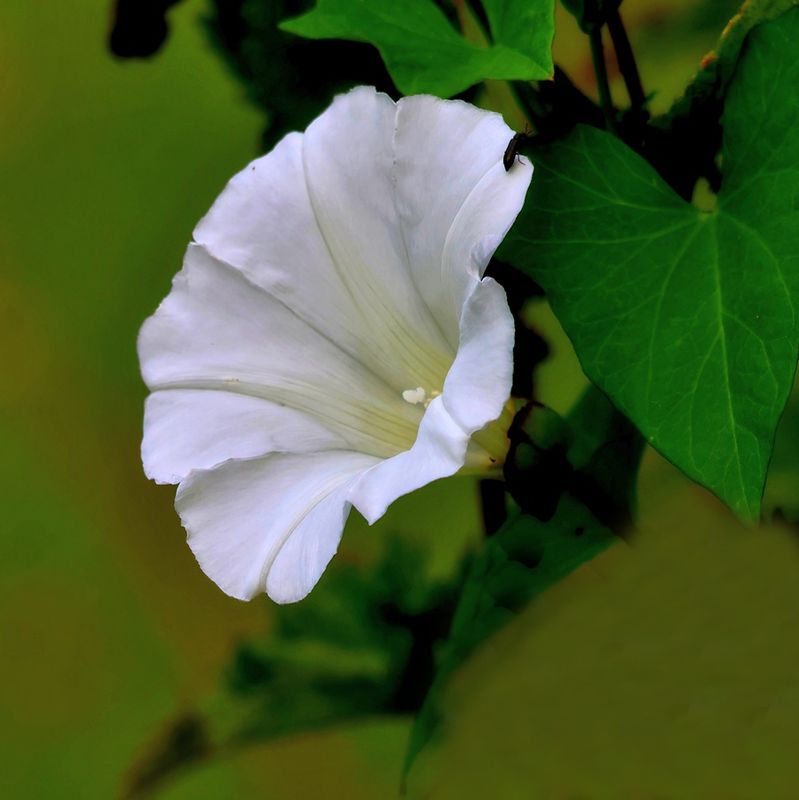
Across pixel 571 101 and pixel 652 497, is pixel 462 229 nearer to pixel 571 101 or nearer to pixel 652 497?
pixel 571 101

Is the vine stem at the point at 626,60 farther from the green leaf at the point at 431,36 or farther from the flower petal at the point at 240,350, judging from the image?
the flower petal at the point at 240,350

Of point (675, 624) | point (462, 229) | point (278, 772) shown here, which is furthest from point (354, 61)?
point (278, 772)

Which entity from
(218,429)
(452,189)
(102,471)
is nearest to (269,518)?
(218,429)

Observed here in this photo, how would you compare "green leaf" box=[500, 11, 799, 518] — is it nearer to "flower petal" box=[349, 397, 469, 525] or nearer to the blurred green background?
"flower petal" box=[349, 397, 469, 525]

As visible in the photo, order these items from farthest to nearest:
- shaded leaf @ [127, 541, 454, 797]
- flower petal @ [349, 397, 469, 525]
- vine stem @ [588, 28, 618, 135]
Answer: shaded leaf @ [127, 541, 454, 797] < vine stem @ [588, 28, 618, 135] < flower petal @ [349, 397, 469, 525]

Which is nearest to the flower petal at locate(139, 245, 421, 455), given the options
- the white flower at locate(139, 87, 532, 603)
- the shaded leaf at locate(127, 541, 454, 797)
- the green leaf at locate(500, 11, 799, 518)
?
the white flower at locate(139, 87, 532, 603)

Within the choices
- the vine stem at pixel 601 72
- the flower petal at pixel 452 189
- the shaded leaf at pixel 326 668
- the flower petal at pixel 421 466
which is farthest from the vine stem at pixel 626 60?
the shaded leaf at pixel 326 668

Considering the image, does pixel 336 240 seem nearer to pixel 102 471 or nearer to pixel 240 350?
pixel 240 350
